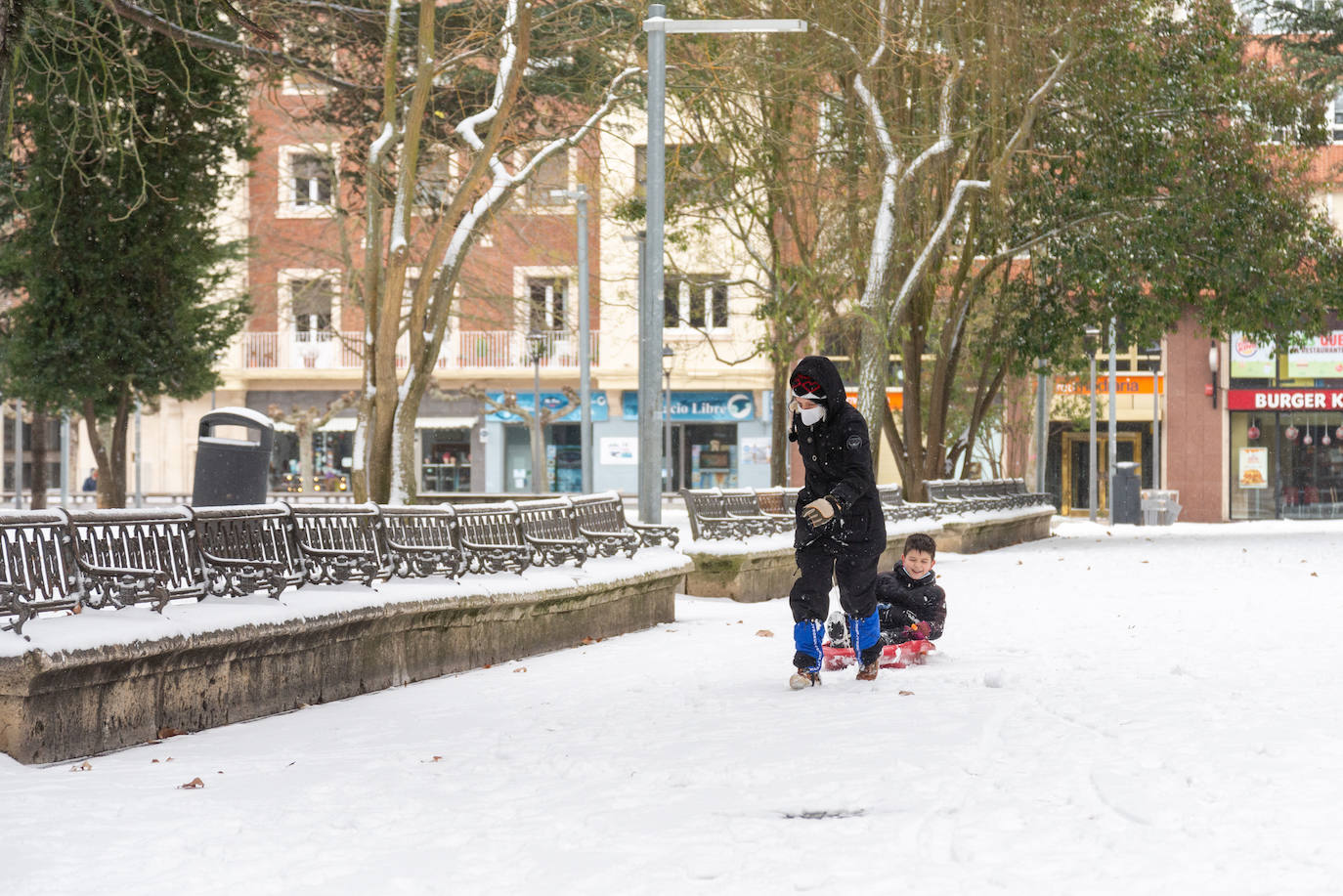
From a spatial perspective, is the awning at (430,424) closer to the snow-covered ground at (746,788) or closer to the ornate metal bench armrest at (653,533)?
the ornate metal bench armrest at (653,533)

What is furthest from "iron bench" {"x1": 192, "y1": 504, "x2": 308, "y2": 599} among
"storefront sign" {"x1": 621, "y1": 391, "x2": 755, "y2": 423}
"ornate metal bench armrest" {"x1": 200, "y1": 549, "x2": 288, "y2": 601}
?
"storefront sign" {"x1": 621, "y1": 391, "x2": 755, "y2": 423}

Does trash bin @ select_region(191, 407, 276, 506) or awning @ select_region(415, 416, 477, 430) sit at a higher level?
awning @ select_region(415, 416, 477, 430)

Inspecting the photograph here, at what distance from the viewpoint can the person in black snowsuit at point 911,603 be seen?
9625mm

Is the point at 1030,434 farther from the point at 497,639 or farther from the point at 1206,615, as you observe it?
the point at 497,639

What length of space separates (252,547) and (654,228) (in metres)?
6.93

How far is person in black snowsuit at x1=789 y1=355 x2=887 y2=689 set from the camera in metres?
8.27

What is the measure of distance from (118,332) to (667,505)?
27097 mm

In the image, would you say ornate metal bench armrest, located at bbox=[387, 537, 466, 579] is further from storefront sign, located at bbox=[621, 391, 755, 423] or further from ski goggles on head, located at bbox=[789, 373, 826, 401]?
storefront sign, located at bbox=[621, 391, 755, 423]

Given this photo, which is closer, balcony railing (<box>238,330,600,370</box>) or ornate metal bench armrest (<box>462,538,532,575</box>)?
ornate metal bench armrest (<box>462,538,532,575</box>)

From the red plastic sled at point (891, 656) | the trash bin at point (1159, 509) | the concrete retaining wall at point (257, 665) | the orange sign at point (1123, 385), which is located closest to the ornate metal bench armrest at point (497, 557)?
the concrete retaining wall at point (257, 665)

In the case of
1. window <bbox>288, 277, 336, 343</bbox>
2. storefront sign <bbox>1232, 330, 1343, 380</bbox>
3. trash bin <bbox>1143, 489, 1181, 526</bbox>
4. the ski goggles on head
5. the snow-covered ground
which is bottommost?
trash bin <bbox>1143, 489, 1181, 526</bbox>

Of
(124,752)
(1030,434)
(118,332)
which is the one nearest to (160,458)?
(1030,434)

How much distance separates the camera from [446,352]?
49.2 m

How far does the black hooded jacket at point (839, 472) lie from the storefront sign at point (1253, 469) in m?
38.9
